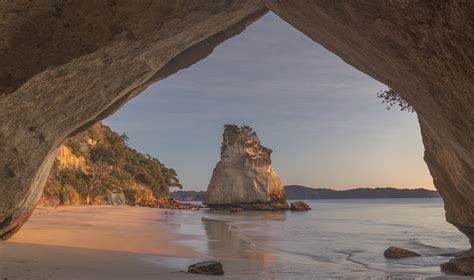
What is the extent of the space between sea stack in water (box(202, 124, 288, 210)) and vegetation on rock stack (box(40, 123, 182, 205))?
1306 cm

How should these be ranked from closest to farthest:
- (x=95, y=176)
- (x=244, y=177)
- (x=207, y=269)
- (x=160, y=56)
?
(x=207, y=269) < (x=160, y=56) < (x=95, y=176) < (x=244, y=177)

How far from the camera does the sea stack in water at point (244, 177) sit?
226 ft

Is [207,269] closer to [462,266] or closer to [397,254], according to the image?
[462,266]

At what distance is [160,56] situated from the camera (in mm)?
8531

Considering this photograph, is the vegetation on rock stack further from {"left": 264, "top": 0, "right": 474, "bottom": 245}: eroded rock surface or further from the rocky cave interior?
{"left": 264, "top": 0, "right": 474, "bottom": 245}: eroded rock surface

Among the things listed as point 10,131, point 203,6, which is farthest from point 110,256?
point 203,6

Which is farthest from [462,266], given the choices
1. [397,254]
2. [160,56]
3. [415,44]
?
[160,56]

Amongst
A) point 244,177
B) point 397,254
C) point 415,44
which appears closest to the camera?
point 415,44

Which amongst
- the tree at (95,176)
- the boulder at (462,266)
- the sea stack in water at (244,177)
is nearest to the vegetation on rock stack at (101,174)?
the tree at (95,176)

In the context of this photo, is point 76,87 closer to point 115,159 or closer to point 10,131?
point 10,131

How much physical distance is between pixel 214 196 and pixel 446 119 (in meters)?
66.3

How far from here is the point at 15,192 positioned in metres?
8.98

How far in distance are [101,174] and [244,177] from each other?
25729 millimetres

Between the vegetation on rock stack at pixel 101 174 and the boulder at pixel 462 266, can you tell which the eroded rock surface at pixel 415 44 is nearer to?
the boulder at pixel 462 266
